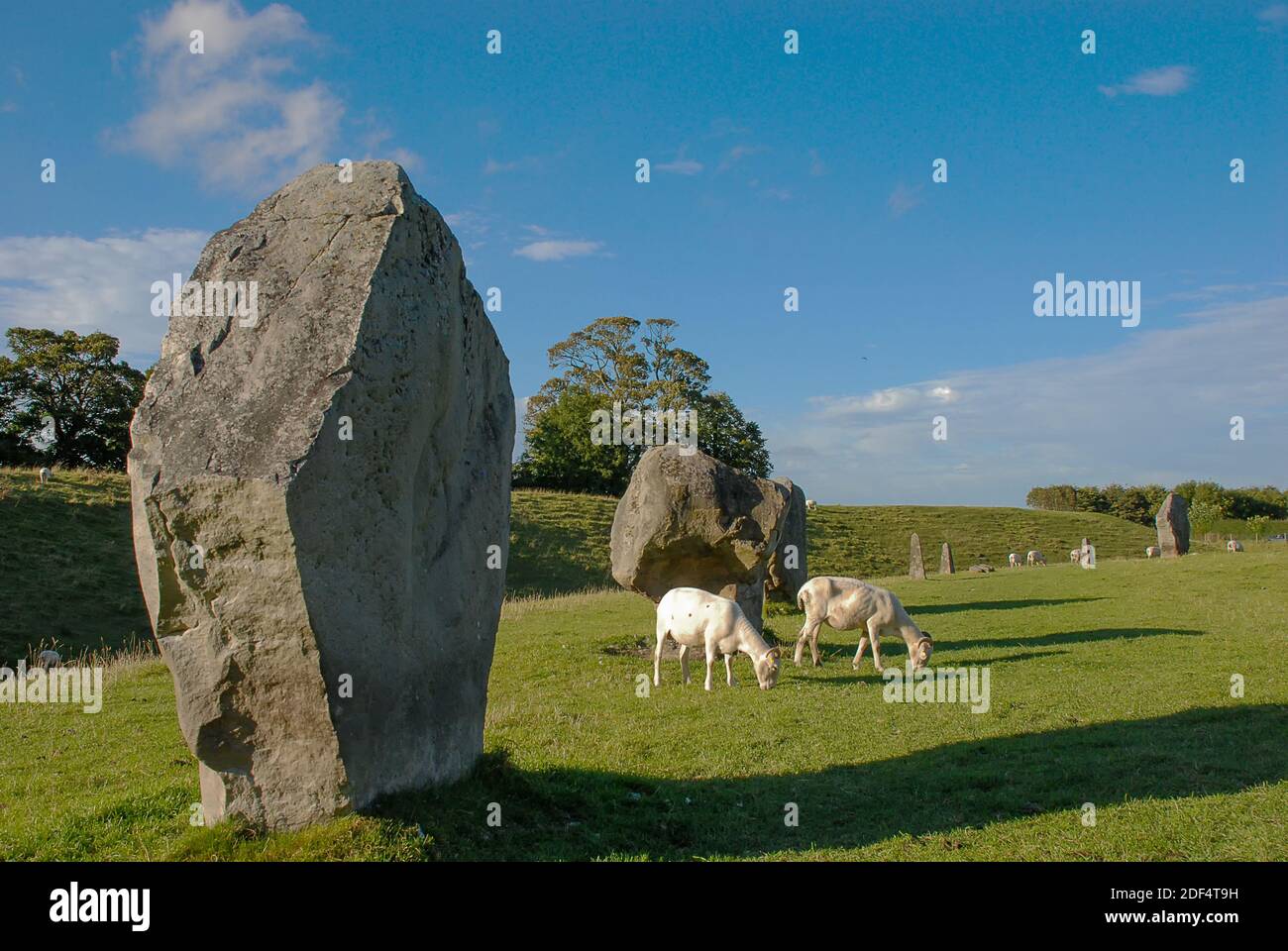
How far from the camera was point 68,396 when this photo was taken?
53.2 metres

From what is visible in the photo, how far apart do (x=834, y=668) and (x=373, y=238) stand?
14842mm

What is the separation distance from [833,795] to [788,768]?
1394mm

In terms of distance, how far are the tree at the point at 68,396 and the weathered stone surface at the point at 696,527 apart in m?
42.8

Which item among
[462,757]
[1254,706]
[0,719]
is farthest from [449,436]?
[1254,706]

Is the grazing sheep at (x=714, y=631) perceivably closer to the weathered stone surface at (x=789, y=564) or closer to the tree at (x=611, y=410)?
the weathered stone surface at (x=789, y=564)

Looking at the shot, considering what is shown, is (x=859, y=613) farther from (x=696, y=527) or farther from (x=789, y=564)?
(x=789, y=564)

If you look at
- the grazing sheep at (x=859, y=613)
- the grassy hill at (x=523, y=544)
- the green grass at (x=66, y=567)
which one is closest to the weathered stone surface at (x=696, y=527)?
the grazing sheep at (x=859, y=613)

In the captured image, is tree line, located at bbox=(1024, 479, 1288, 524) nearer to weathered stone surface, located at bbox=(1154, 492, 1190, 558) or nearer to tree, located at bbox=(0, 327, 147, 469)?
Result: weathered stone surface, located at bbox=(1154, 492, 1190, 558)

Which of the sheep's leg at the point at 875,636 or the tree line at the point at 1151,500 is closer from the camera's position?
the sheep's leg at the point at 875,636

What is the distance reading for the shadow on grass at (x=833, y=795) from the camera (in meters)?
8.14

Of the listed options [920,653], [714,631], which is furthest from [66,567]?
[920,653]

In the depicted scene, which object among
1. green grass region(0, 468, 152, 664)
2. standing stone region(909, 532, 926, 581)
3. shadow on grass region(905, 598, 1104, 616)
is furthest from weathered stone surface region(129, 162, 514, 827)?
standing stone region(909, 532, 926, 581)

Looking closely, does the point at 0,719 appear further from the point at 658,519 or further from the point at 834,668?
the point at 834,668
